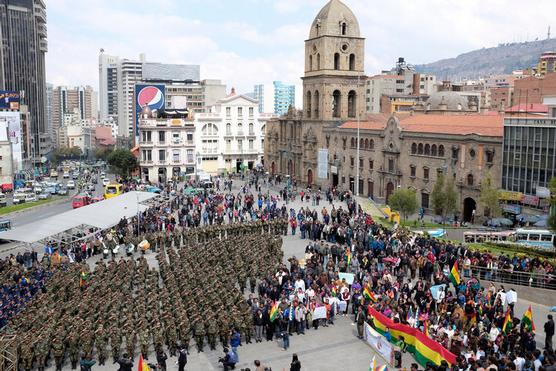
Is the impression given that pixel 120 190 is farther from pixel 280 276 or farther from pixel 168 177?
pixel 280 276

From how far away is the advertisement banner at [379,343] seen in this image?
2027cm

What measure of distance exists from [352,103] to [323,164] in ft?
27.3

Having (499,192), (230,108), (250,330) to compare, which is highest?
(230,108)

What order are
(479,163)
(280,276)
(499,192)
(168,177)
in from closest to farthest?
(280,276), (499,192), (479,163), (168,177)

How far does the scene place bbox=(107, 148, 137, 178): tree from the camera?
83875 mm

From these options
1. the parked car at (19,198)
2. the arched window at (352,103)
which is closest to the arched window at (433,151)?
the arched window at (352,103)

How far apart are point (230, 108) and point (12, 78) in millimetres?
95840

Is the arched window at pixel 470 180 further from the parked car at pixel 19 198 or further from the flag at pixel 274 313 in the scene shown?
the parked car at pixel 19 198

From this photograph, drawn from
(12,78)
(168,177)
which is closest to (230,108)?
(168,177)

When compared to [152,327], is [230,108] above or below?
above

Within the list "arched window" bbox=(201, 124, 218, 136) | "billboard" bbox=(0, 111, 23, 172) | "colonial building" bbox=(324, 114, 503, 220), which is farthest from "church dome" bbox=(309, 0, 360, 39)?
"billboard" bbox=(0, 111, 23, 172)

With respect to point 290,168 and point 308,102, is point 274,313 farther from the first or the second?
point 290,168

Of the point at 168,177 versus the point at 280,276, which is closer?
the point at 280,276

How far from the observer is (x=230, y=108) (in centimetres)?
8575
